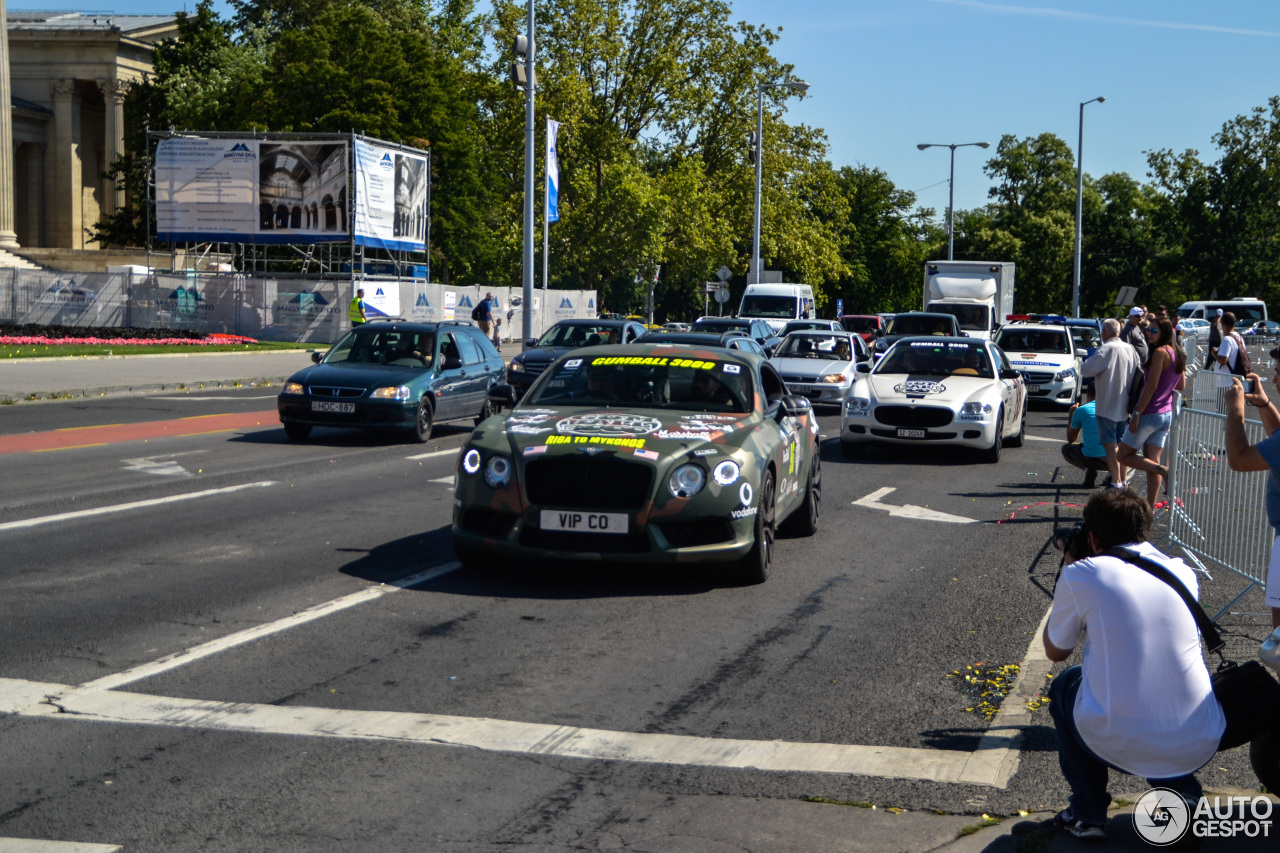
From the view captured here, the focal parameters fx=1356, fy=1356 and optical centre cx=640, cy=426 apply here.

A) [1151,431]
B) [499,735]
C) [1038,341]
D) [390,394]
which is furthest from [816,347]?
[499,735]

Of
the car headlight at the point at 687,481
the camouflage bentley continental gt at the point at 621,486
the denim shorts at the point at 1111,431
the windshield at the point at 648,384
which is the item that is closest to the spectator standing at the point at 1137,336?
the denim shorts at the point at 1111,431

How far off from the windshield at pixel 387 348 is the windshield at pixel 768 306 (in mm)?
24635

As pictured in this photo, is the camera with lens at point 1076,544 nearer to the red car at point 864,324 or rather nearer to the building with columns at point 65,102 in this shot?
the red car at point 864,324

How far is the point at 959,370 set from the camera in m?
17.5

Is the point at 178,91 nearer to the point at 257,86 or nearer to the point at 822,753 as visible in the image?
the point at 257,86

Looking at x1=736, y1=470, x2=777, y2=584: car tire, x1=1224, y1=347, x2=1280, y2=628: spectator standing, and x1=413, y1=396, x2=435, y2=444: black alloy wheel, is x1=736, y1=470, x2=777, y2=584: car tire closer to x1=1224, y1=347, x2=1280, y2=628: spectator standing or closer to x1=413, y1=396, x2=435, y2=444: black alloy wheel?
x1=1224, y1=347, x2=1280, y2=628: spectator standing

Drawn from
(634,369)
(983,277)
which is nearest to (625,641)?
(634,369)

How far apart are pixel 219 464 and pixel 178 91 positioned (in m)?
51.5

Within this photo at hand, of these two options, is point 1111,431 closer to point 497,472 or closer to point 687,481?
point 687,481

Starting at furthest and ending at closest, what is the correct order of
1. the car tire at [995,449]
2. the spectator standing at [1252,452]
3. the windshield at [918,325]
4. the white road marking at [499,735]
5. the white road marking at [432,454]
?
the windshield at [918,325]
the car tire at [995,449]
the white road marking at [432,454]
the spectator standing at [1252,452]
the white road marking at [499,735]

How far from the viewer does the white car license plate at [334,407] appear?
1656 cm

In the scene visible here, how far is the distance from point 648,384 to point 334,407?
8038 mm

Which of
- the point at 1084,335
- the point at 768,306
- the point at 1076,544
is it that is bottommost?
the point at 1076,544

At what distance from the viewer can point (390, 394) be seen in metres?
16.7
